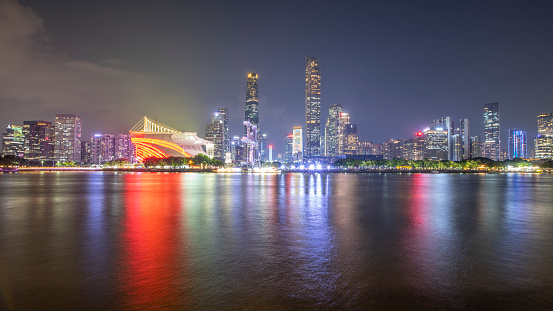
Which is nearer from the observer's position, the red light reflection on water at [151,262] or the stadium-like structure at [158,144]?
the red light reflection on water at [151,262]

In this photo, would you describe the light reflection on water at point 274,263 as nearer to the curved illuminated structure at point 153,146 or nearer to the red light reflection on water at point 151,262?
the red light reflection on water at point 151,262

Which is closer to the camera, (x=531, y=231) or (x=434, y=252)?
(x=434, y=252)

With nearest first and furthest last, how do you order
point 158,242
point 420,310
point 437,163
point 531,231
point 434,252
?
point 420,310 → point 434,252 → point 158,242 → point 531,231 → point 437,163

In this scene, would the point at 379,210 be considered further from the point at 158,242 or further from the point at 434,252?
the point at 158,242

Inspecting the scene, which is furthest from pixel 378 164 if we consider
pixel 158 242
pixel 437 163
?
Answer: pixel 158 242

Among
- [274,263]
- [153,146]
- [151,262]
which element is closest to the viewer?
[274,263]

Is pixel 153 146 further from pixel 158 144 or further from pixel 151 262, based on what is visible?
pixel 151 262

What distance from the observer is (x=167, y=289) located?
7641 millimetres

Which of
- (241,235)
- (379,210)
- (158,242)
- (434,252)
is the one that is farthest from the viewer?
(379,210)

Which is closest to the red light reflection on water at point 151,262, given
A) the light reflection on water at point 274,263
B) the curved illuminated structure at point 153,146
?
the light reflection on water at point 274,263

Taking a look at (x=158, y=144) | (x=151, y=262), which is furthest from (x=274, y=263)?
(x=158, y=144)

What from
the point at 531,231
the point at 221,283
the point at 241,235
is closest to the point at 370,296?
the point at 221,283

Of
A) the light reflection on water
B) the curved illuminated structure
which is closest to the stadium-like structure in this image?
the curved illuminated structure

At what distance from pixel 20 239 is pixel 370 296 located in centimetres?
1412
